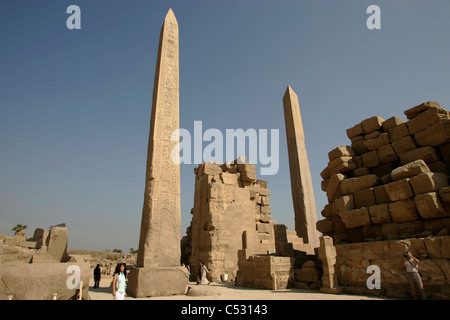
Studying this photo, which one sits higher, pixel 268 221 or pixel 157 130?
pixel 157 130

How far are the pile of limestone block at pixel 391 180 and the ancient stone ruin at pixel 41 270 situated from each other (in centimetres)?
585

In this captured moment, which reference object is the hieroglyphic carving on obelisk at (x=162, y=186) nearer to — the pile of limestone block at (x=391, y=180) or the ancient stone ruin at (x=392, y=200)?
the ancient stone ruin at (x=392, y=200)

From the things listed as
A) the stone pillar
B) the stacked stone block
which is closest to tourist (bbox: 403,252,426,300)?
the stone pillar

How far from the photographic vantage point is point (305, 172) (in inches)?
376

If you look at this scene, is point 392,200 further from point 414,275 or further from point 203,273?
point 203,273

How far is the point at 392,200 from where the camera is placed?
19.6 feet

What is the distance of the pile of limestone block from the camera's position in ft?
17.9

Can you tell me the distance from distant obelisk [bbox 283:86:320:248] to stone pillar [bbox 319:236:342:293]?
3.02 meters

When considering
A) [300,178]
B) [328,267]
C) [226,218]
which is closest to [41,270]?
[328,267]

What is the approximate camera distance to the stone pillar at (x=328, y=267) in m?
5.70

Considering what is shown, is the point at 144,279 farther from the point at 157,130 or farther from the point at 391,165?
the point at 391,165

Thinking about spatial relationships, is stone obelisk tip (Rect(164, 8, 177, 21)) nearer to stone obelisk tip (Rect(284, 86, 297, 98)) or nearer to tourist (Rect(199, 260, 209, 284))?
stone obelisk tip (Rect(284, 86, 297, 98))

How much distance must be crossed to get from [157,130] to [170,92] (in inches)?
40.0

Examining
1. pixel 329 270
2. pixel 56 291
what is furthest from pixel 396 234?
pixel 56 291
